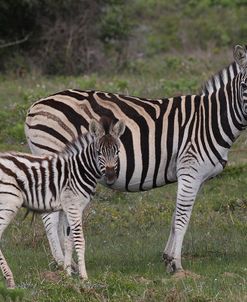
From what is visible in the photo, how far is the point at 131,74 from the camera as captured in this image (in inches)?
996

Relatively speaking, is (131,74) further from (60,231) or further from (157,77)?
(60,231)

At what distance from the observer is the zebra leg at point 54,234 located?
1133 centimetres

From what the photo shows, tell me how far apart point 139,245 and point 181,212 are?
135 cm

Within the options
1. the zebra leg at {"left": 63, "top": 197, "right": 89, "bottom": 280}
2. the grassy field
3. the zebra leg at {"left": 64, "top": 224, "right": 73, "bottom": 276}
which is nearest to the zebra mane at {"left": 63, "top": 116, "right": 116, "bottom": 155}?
the zebra leg at {"left": 63, "top": 197, "right": 89, "bottom": 280}

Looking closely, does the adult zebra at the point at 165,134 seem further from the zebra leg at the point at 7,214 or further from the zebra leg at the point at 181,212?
the zebra leg at the point at 7,214

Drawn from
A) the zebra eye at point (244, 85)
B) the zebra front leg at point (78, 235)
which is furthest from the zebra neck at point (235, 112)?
the zebra front leg at point (78, 235)

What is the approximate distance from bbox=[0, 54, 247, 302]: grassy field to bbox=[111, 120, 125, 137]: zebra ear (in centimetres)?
157

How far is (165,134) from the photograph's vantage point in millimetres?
11492

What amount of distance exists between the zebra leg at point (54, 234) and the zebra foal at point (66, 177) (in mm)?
803

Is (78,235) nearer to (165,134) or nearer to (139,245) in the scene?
(165,134)

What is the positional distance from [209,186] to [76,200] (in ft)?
20.1

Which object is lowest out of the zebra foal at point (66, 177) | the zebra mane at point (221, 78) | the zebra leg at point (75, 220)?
the zebra leg at point (75, 220)

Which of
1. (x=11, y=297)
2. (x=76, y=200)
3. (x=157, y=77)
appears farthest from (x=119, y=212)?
(x=157, y=77)

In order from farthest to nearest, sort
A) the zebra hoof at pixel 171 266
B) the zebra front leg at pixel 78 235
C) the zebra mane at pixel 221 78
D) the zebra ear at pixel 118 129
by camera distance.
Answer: the zebra mane at pixel 221 78 < the zebra hoof at pixel 171 266 < the zebra ear at pixel 118 129 < the zebra front leg at pixel 78 235
